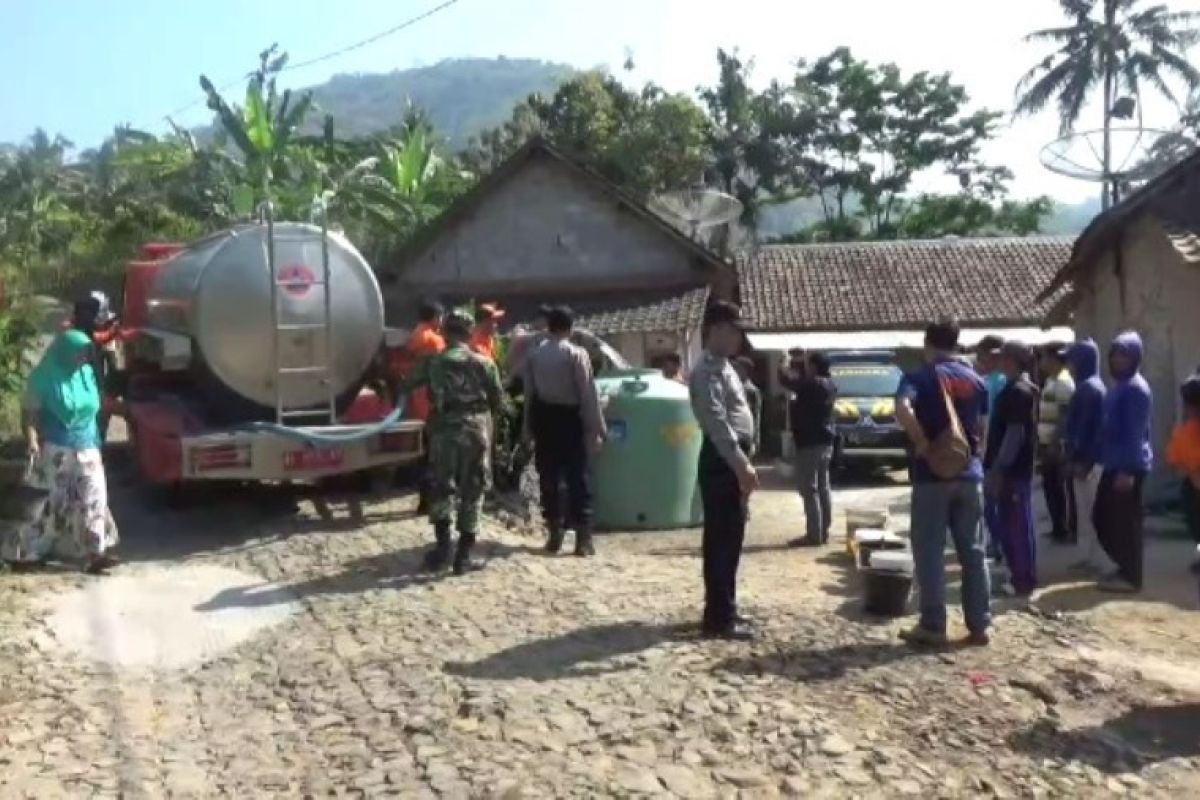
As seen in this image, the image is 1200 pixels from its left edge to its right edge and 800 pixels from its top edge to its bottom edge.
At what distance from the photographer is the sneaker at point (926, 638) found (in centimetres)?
738

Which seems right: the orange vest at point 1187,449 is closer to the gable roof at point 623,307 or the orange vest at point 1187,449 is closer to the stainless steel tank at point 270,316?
→ the stainless steel tank at point 270,316

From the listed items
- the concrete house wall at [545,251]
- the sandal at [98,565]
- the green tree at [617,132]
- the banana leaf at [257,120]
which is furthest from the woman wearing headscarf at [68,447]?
the green tree at [617,132]

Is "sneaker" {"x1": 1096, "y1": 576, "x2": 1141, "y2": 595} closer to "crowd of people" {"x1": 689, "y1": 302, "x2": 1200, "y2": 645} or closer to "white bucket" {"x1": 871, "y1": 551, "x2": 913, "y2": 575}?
"crowd of people" {"x1": 689, "y1": 302, "x2": 1200, "y2": 645}

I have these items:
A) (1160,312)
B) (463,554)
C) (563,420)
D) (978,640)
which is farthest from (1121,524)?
(1160,312)

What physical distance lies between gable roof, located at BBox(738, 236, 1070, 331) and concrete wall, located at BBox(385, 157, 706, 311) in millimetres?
3267

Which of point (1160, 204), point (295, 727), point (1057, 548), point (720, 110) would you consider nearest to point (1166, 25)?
point (720, 110)

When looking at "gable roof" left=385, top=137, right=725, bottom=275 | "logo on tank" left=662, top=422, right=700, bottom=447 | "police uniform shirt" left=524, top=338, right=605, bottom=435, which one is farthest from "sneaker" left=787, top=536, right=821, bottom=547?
"gable roof" left=385, top=137, right=725, bottom=275

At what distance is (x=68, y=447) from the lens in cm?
909

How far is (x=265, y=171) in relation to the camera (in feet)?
98.4

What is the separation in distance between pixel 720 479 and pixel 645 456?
4056 mm

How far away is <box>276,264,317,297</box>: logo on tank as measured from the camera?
10.9 meters

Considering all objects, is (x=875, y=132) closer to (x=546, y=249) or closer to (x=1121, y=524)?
(x=546, y=249)

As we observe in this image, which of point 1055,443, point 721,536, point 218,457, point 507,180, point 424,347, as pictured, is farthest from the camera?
point 507,180

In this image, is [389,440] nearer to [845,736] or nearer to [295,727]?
[295,727]
